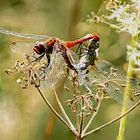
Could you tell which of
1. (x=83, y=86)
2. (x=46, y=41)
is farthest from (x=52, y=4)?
(x=83, y=86)

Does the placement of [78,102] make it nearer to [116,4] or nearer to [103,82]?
[103,82]

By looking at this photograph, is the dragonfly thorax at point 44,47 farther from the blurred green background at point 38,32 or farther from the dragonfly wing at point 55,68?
the blurred green background at point 38,32

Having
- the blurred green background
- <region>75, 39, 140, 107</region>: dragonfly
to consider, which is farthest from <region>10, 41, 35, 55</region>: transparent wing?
the blurred green background

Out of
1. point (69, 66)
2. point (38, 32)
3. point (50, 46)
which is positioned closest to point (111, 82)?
point (69, 66)

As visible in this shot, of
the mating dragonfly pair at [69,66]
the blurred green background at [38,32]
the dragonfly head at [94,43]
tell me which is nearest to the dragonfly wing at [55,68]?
the mating dragonfly pair at [69,66]

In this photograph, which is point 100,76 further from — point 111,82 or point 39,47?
point 39,47

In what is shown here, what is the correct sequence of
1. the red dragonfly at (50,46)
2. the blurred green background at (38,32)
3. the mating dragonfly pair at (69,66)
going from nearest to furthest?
the mating dragonfly pair at (69,66), the red dragonfly at (50,46), the blurred green background at (38,32)
